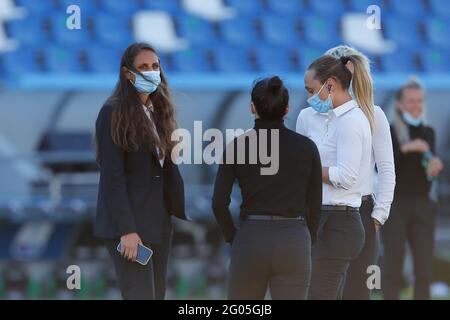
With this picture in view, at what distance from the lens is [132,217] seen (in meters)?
3.31

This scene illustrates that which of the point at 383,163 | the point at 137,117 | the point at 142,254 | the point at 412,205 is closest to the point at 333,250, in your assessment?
the point at 383,163

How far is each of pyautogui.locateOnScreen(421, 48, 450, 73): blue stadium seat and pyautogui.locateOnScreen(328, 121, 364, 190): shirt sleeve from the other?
751cm

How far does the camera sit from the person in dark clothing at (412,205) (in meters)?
5.30

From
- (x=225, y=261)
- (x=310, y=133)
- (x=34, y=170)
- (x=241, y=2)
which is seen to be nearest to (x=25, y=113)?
(x=34, y=170)

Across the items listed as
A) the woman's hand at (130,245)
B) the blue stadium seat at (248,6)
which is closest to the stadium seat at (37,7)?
the blue stadium seat at (248,6)

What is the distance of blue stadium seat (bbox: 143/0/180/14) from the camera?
11.1 m

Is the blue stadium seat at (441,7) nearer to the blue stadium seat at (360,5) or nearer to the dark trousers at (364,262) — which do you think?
the blue stadium seat at (360,5)

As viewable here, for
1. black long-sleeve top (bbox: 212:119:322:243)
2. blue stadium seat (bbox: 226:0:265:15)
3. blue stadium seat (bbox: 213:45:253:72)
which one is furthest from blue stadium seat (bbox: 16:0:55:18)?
black long-sleeve top (bbox: 212:119:322:243)

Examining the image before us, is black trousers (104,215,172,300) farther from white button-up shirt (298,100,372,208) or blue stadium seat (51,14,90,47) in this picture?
blue stadium seat (51,14,90,47)

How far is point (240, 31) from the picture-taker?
1111 cm

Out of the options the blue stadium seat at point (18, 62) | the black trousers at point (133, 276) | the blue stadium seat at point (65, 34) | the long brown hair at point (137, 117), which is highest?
the blue stadium seat at point (65, 34)

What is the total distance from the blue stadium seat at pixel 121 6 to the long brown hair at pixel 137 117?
750 cm

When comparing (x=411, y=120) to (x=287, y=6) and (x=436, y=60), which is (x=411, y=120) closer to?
(x=436, y=60)
